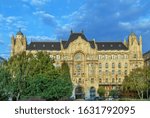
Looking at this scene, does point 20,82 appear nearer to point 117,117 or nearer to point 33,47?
point 117,117

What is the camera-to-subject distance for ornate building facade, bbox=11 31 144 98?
125 m

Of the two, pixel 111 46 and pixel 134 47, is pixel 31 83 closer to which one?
pixel 111 46

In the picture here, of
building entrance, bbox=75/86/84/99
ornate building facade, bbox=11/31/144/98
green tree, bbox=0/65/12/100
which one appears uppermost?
ornate building facade, bbox=11/31/144/98

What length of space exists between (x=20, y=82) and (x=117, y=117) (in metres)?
37.1

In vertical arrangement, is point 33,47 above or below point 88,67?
above

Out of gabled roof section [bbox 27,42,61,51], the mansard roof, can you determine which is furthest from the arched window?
gabled roof section [bbox 27,42,61,51]

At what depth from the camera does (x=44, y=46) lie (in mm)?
128625

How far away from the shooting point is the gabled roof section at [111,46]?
5113 inches

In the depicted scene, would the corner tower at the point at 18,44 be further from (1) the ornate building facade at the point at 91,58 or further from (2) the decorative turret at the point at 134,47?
(2) the decorative turret at the point at 134,47

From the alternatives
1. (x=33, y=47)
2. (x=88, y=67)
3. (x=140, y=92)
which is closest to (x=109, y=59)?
(x=88, y=67)

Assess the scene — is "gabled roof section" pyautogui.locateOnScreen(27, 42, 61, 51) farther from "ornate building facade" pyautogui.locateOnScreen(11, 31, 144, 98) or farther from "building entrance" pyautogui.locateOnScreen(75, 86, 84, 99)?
"building entrance" pyautogui.locateOnScreen(75, 86, 84, 99)

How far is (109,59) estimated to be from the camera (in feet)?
420

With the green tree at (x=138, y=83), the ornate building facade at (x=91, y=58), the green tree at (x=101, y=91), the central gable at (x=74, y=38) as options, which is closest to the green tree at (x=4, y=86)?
the green tree at (x=138, y=83)

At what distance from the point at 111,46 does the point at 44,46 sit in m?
25.7
